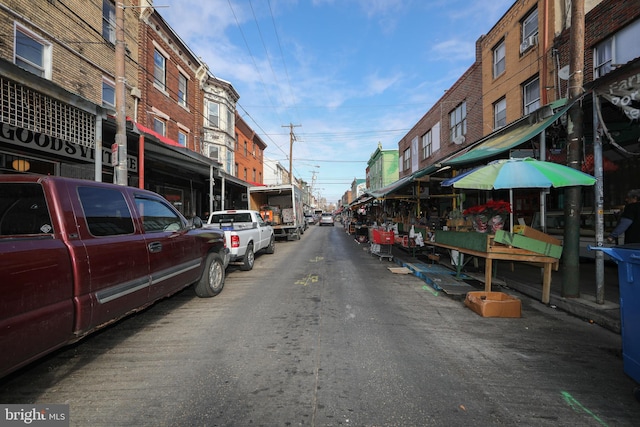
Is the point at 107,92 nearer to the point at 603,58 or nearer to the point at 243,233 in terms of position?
the point at 243,233

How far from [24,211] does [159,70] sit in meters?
15.5

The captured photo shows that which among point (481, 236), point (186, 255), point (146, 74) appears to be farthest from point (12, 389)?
point (146, 74)

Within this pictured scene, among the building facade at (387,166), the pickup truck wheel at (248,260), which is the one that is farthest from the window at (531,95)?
the building facade at (387,166)

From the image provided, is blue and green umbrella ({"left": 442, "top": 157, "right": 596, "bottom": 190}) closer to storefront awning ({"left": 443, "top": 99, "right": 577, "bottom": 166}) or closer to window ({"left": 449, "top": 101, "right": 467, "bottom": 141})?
storefront awning ({"left": 443, "top": 99, "right": 577, "bottom": 166})

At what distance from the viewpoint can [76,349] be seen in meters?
3.75

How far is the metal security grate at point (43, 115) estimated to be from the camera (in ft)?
18.1

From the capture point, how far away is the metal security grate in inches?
217

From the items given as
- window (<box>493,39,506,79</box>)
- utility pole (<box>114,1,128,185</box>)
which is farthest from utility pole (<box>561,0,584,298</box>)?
window (<box>493,39,506,79</box>)

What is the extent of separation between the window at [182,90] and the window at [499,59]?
16.1 meters

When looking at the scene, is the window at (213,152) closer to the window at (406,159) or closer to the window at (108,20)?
the window at (108,20)

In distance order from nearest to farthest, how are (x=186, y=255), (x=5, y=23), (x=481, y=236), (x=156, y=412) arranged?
(x=156, y=412), (x=186, y=255), (x=481, y=236), (x=5, y=23)

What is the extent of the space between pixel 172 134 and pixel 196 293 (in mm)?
12883

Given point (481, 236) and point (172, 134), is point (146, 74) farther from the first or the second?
point (481, 236)

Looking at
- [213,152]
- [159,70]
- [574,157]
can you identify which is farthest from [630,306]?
[213,152]
